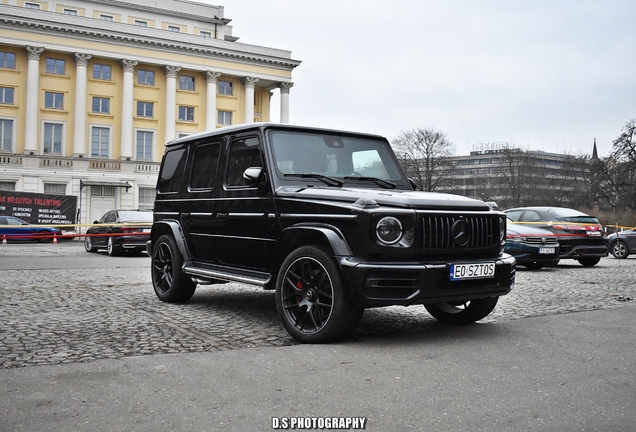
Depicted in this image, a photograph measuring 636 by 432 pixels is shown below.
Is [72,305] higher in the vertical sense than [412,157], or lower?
lower

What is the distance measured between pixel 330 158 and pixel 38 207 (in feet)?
113

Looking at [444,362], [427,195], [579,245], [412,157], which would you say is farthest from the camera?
[412,157]

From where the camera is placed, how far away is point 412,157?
6862cm

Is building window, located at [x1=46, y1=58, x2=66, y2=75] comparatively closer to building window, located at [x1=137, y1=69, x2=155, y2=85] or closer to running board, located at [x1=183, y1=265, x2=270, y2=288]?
building window, located at [x1=137, y1=69, x2=155, y2=85]

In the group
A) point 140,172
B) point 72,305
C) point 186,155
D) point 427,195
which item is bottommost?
point 72,305

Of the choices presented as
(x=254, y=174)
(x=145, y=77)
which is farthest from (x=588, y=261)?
(x=145, y=77)

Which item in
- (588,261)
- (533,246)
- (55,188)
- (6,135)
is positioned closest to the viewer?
(533,246)

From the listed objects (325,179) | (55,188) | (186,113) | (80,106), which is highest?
(186,113)

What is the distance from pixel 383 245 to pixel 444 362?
3.56 feet

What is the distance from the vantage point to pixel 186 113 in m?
61.1

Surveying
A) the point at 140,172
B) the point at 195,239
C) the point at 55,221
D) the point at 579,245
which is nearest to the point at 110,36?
the point at 140,172

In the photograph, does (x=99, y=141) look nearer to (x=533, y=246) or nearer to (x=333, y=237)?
(x=533, y=246)

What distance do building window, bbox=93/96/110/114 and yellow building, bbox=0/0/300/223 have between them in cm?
Answer: 9

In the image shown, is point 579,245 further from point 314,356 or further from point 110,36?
point 110,36
